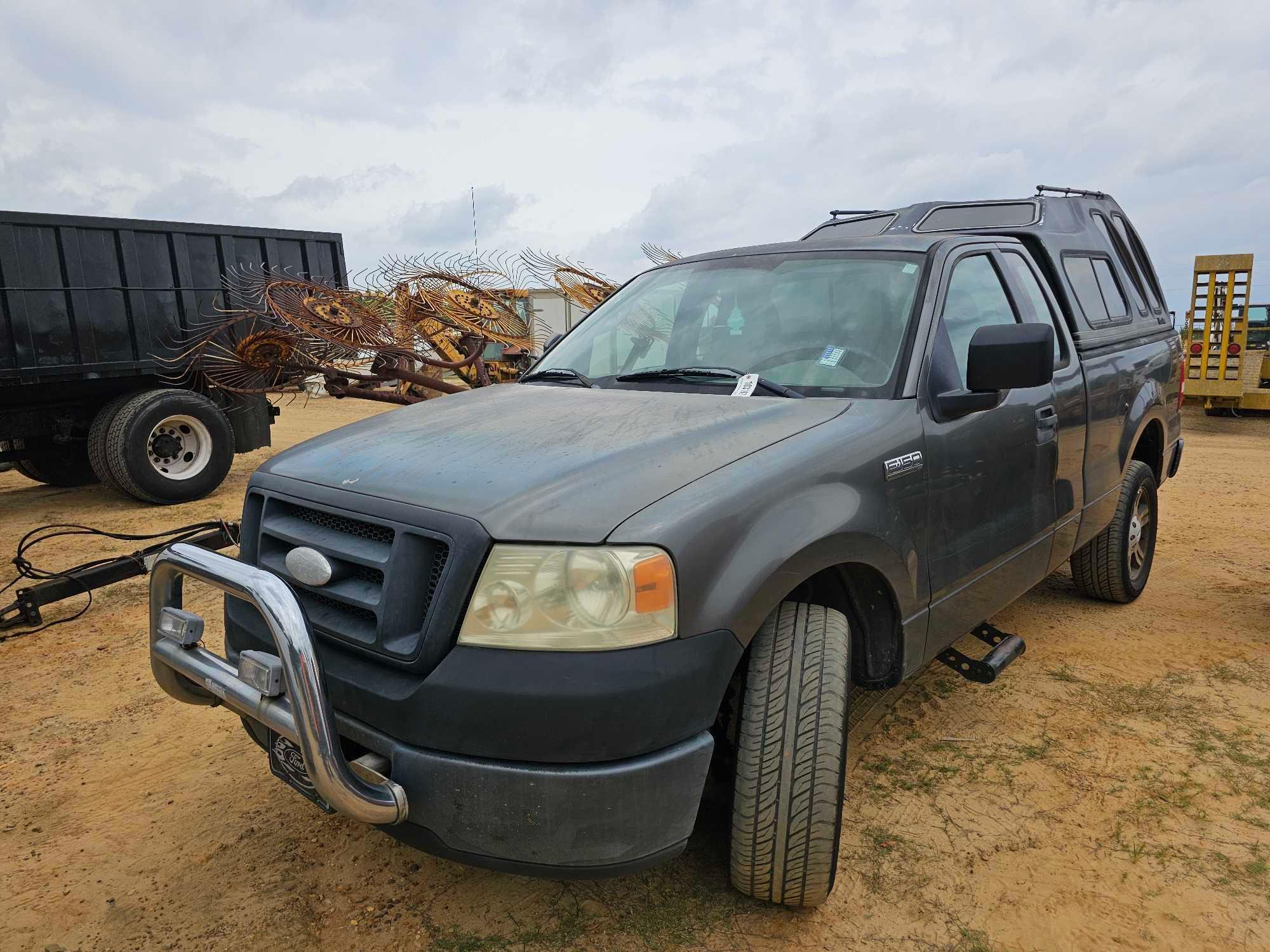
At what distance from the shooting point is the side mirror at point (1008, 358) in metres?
2.64

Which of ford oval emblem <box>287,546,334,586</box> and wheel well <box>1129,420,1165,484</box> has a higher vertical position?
ford oval emblem <box>287,546,334,586</box>

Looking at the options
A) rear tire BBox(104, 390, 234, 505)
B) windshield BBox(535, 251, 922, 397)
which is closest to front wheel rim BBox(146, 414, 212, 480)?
rear tire BBox(104, 390, 234, 505)

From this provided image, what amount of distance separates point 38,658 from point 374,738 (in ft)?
11.2

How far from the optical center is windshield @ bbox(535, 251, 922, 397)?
2902mm

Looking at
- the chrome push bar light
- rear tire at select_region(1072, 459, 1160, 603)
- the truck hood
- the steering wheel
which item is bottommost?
rear tire at select_region(1072, 459, 1160, 603)

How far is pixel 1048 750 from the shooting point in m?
3.26

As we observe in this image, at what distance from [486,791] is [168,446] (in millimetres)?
7566

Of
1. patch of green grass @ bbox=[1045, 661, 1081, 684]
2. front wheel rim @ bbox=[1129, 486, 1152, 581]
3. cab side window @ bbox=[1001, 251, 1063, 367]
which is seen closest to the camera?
cab side window @ bbox=[1001, 251, 1063, 367]

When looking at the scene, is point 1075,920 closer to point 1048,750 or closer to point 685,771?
point 1048,750

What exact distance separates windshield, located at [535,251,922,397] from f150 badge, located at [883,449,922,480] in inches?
8.7

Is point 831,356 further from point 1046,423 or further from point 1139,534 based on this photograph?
point 1139,534

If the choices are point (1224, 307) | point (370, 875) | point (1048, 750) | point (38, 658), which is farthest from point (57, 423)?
point (1224, 307)

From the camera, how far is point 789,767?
220 cm

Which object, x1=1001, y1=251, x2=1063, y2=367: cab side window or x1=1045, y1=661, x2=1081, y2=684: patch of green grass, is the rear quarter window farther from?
x1=1045, y1=661, x2=1081, y2=684: patch of green grass
